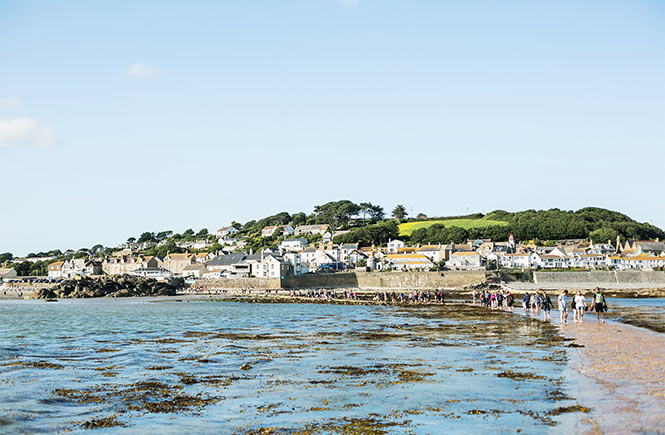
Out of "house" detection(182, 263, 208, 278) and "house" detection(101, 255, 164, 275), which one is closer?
"house" detection(182, 263, 208, 278)

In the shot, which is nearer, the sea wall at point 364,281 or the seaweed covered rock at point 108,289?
the seaweed covered rock at point 108,289

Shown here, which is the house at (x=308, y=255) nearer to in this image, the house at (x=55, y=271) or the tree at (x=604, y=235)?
A: the house at (x=55, y=271)

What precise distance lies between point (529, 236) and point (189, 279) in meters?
85.9

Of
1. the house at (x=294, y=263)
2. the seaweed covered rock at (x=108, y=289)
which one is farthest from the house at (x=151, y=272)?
the house at (x=294, y=263)

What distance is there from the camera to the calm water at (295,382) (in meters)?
11.5

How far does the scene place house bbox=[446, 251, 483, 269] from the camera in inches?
4665

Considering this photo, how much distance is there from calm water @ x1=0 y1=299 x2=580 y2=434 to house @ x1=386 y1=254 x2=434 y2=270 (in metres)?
88.4

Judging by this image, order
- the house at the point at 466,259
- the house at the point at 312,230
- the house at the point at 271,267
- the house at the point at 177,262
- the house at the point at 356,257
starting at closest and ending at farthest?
the house at the point at 271,267 < the house at the point at 466,259 < the house at the point at 356,257 < the house at the point at 177,262 < the house at the point at 312,230

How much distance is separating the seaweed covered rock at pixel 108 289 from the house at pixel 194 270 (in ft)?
73.7

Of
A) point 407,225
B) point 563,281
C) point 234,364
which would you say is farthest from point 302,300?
point 407,225

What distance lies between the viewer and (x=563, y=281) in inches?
3462

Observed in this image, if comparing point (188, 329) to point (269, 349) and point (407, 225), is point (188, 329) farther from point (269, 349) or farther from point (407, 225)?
point (407, 225)

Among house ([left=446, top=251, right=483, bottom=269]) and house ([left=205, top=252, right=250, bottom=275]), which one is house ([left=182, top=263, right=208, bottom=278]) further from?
house ([left=446, top=251, right=483, bottom=269])

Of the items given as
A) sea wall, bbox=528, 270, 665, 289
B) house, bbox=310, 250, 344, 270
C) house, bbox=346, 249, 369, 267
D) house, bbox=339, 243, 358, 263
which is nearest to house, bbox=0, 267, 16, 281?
house, bbox=310, 250, 344, 270
